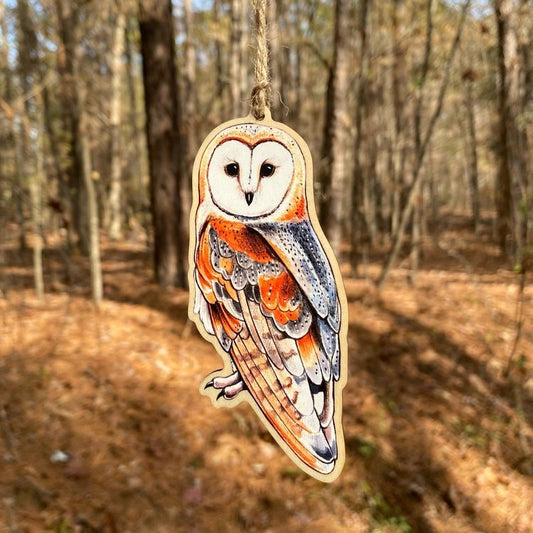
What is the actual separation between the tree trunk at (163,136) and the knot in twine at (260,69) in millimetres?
4425

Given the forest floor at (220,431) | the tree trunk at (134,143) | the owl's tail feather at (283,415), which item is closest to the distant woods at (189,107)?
the forest floor at (220,431)

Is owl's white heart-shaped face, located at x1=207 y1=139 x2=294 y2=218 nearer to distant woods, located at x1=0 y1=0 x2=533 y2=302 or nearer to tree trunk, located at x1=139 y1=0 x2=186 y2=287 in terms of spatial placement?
distant woods, located at x1=0 y1=0 x2=533 y2=302

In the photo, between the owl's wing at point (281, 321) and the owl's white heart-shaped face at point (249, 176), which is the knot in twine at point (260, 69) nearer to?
the owl's white heart-shaped face at point (249, 176)

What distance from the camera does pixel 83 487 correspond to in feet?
9.81

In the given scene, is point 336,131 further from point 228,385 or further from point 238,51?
point 228,385

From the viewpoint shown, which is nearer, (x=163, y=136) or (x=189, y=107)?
(x=163, y=136)

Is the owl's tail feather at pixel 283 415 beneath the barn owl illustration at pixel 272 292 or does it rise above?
beneath

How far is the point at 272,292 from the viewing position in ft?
3.29

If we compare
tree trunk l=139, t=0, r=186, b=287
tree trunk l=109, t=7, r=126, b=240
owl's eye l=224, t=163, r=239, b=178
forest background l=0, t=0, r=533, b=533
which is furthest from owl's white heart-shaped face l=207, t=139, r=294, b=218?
tree trunk l=109, t=7, r=126, b=240

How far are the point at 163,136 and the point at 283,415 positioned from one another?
4.70 metres

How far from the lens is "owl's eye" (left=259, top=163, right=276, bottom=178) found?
37.3 inches

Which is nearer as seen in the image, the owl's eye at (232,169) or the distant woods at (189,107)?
the owl's eye at (232,169)

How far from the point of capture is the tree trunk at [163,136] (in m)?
4.83

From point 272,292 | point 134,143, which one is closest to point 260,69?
point 272,292
